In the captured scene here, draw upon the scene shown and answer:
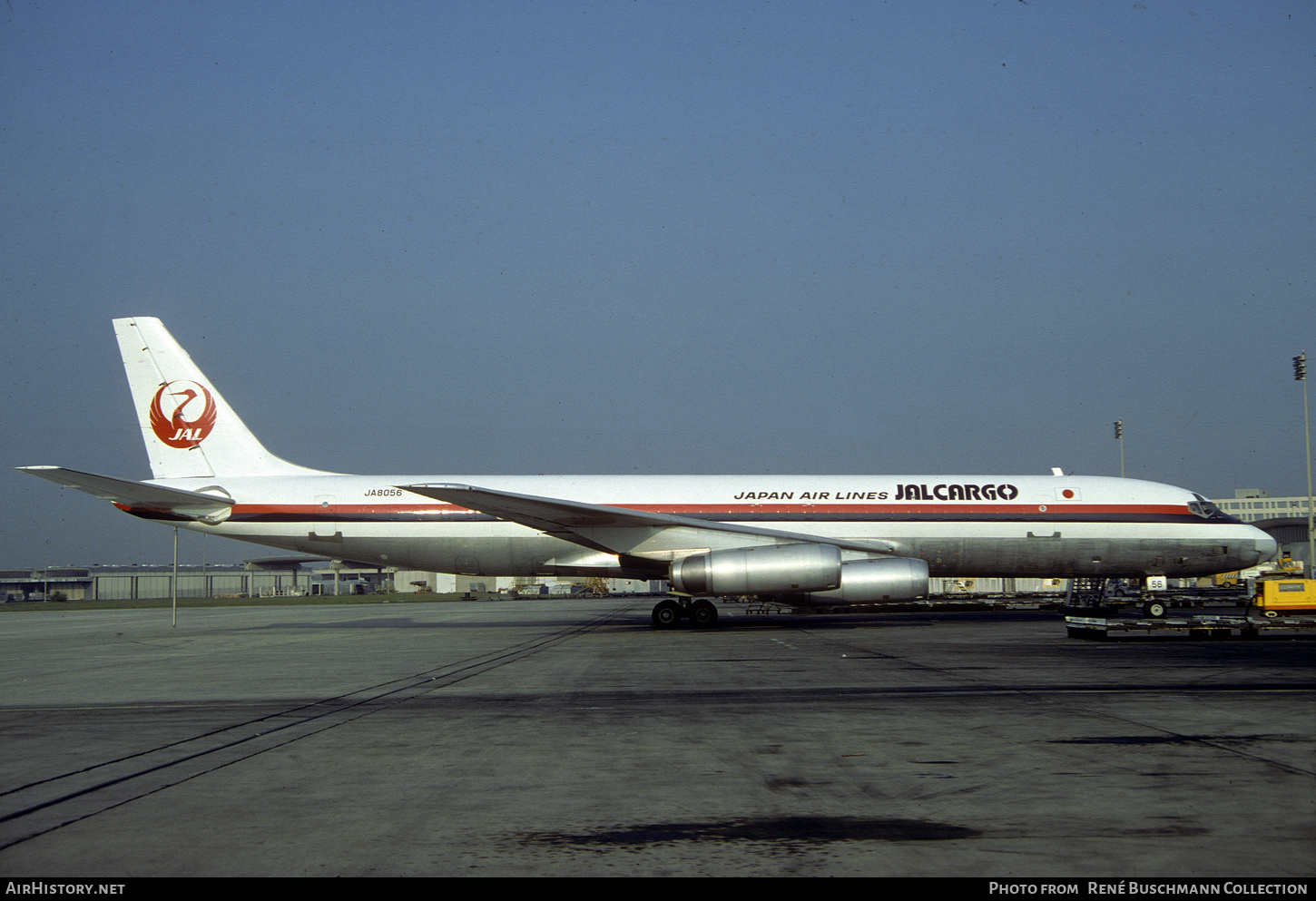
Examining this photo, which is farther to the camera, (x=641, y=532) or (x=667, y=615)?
(x=667, y=615)

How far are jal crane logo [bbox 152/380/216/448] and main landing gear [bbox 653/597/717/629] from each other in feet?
37.8

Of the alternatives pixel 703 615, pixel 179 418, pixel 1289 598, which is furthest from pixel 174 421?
pixel 1289 598

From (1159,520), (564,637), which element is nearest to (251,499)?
(564,637)

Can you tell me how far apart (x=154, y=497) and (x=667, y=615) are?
38.1 ft

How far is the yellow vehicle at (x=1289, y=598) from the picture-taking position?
667 inches

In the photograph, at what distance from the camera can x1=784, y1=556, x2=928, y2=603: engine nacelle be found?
18922 mm

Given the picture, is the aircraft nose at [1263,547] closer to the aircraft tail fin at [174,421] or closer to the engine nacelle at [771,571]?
the engine nacelle at [771,571]

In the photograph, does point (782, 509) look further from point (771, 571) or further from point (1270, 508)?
point (1270, 508)

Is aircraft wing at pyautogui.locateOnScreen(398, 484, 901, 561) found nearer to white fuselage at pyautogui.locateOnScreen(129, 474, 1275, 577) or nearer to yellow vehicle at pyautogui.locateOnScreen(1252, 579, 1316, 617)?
white fuselage at pyautogui.locateOnScreen(129, 474, 1275, 577)

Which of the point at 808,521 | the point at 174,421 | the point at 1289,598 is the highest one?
the point at 174,421

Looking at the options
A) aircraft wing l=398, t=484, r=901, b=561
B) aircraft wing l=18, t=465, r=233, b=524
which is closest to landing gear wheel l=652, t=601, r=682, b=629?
aircraft wing l=398, t=484, r=901, b=561

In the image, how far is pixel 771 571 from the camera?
18.8 metres

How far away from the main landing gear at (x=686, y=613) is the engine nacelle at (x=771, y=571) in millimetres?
2331

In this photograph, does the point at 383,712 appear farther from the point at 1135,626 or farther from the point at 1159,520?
the point at 1159,520
